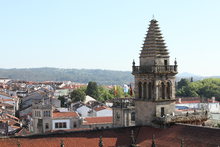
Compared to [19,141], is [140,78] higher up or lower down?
higher up

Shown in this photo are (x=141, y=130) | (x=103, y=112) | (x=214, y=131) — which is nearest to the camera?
(x=214, y=131)

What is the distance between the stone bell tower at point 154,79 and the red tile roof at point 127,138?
81.8 inches

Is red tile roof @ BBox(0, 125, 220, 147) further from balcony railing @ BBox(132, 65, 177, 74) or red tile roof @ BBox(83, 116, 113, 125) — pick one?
red tile roof @ BBox(83, 116, 113, 125)

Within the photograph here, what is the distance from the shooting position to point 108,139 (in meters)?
38.4

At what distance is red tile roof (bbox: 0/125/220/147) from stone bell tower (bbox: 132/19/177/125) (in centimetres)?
208

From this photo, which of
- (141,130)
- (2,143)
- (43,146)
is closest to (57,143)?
(43,146)

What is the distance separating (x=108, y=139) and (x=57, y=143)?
5216 mm

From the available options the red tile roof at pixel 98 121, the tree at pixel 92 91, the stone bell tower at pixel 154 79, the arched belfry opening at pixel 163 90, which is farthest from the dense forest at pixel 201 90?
the arched belfry opening at pixel 163 90

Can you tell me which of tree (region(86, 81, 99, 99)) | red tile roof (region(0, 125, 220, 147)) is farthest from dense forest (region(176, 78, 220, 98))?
red tile roof (region(0, 125, 220, 147))

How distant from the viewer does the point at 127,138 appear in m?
39.4

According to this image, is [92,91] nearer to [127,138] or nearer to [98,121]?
[98,121]

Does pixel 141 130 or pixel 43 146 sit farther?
pixel 141 130

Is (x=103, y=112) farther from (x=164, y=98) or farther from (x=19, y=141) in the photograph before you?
(x=19, y=141)

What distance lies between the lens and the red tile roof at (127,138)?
33875mm
